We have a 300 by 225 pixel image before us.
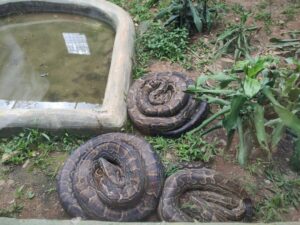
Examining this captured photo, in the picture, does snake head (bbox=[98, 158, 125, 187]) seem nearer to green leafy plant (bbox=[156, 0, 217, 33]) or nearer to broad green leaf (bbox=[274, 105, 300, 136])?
broad green leaf (bbox=[274, 105, 300, 136])

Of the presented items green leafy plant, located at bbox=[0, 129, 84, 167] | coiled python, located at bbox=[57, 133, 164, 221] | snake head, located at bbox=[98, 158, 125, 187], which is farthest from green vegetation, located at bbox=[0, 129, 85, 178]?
snake head, located at bbox=[98, 158, 125, 187]

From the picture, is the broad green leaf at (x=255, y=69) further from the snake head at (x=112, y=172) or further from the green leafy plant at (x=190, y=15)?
the green leafy plant at (x=190, y=15)

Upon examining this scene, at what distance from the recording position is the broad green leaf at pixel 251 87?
3227 millimetres

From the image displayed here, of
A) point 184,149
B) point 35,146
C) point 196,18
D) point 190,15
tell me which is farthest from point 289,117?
point 190,15

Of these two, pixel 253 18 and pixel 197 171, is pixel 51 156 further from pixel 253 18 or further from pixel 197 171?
pixel 253 18

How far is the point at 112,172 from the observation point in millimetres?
4059

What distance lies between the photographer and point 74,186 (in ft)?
12.9

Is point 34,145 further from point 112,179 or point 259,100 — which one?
point 259,100

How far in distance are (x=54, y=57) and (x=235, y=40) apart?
2502 mm

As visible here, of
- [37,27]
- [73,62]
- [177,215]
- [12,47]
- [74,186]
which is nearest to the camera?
[177,215]

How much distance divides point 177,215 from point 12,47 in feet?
12.2

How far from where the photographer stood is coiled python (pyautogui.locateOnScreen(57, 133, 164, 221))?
12.2 feet

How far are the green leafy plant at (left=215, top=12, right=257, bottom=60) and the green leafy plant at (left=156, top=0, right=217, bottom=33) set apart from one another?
32cm

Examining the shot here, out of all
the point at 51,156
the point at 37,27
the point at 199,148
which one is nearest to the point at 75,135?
the point at 51,156
